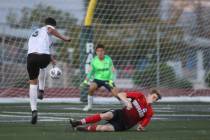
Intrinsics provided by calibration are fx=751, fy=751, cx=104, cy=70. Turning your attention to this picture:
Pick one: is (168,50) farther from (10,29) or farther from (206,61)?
(10,29)

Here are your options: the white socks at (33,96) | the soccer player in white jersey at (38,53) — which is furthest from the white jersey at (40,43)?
the white socks at (33,96)

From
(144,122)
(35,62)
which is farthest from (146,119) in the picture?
(35,62)

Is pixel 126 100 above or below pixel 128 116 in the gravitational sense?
above

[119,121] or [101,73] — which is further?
[101,73]

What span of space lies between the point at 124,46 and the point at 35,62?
1415cm

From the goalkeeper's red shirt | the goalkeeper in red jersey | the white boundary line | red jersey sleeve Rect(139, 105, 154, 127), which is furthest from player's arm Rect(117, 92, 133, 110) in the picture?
the white boundary line

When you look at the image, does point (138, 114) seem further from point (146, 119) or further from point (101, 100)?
point (101, 100)

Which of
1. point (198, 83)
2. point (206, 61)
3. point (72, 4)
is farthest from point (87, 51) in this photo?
point (198, 83)

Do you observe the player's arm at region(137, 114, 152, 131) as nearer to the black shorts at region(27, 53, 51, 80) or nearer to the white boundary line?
the black shorts at region(27, 53, 51, 80)

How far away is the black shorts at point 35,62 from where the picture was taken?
13195 millimetres

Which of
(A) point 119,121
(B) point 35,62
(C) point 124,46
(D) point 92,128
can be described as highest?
(B) point 35,62

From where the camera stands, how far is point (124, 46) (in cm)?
2722

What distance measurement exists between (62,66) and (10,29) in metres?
3.41

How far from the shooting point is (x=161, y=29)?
26328mm
